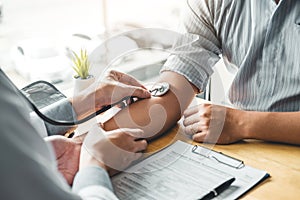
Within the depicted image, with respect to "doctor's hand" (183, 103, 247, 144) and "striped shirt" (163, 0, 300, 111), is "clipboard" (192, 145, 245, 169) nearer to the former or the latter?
"doctor's hand" (183, 103, 247, 144)

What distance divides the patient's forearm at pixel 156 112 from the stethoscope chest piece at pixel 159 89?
0.01 meters

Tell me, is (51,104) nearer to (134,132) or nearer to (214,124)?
(134,132)

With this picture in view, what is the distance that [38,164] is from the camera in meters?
0.50

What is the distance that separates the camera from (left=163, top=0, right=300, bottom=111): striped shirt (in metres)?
1.22

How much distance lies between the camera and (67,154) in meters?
0.96

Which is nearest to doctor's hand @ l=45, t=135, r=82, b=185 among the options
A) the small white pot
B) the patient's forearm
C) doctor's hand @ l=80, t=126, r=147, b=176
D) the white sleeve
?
doctor's hand @ l=80, t=126, r=147, b=176

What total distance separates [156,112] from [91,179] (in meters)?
0.41

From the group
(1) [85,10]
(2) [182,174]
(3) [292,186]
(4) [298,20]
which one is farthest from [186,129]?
(1) [85,10]

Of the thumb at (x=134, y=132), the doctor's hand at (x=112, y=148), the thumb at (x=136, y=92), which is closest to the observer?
the doctor's hand at (x=112, y=148)

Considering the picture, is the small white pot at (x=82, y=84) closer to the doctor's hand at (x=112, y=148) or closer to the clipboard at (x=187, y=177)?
the doctor's hand at (x=112, y=148)

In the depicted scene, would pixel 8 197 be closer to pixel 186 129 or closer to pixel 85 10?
pixel 186 129

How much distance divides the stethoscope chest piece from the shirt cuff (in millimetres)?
402

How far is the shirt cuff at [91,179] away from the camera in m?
0.76

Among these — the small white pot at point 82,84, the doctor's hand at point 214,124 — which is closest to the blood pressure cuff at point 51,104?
the small white pot at point 82,84
